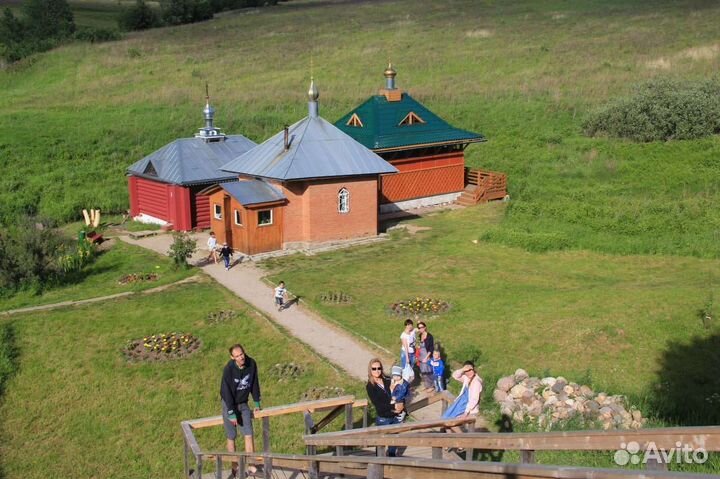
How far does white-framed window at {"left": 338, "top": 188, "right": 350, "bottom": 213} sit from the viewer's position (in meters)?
30.8

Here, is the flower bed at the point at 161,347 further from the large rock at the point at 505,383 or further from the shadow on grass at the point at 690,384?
the shadow on grass at the point at 690,384

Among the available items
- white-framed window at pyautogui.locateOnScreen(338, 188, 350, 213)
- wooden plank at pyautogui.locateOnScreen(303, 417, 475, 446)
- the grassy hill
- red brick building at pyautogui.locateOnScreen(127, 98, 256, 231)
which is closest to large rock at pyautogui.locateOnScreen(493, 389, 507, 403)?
wooden plank at pyautogui.locateOnScreen(303, 417, 475, 446)

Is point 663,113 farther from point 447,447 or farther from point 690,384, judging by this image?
point 447,447

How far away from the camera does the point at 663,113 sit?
4241 cm

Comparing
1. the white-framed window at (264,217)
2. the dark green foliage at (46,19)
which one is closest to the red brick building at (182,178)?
the white-framed window at (264,217)

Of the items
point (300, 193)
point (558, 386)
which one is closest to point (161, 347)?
point (558, 386)

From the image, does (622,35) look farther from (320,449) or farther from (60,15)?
(320,449)

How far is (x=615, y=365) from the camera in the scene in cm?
1805

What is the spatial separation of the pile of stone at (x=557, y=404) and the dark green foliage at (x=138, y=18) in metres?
85.2

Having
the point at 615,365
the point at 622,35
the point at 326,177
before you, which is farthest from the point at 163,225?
the point at 622,35

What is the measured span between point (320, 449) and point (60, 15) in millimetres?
81255

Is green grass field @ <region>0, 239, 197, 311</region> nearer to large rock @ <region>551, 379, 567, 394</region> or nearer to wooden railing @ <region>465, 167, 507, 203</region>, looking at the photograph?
large rock @ <region>551, 379, 567, 394</region>

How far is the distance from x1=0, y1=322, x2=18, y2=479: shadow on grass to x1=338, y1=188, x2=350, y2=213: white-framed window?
13.0 metres

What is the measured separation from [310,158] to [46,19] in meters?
64.8
